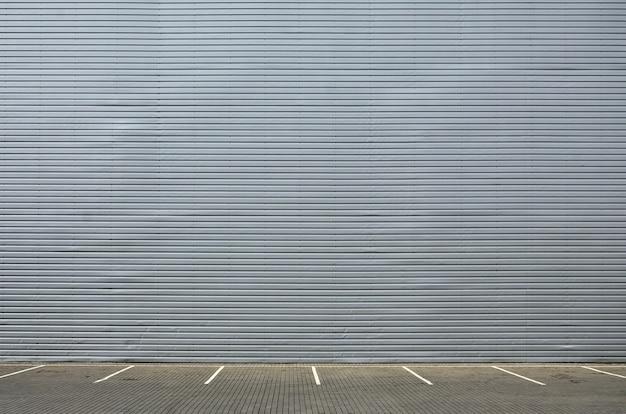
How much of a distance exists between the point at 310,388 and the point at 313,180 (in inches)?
202

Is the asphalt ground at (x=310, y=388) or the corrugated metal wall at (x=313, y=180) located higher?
the corrugated metal wall at (x=313, y=180)

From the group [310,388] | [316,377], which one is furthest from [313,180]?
[310,388]

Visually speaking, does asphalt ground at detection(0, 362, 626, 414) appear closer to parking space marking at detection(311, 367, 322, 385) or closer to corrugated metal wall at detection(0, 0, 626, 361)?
parking space marking at detection(311, 367, 322, 385)

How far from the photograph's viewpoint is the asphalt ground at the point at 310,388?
31.0ft

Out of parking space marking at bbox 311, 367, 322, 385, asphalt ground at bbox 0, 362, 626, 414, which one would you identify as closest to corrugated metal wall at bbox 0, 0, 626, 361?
asphalt ground at bbox 0, 362, 626, 414

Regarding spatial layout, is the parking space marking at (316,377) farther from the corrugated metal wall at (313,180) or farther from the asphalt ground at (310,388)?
the corrugated metal wall at (313,180)

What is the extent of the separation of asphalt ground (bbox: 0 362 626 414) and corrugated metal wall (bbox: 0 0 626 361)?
733 mm

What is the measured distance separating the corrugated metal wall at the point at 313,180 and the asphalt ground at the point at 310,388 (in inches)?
28.9

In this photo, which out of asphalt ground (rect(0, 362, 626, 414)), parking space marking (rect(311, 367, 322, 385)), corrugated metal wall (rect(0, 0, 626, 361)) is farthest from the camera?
corrugated metal wall (rect(0, 0, 626, 361))

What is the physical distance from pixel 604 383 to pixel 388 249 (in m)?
5.25

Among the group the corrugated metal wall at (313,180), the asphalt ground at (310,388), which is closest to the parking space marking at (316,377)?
the asphalt ground at (310,388)

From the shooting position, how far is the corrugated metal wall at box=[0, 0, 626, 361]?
551 inches

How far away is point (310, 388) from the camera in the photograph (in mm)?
11055

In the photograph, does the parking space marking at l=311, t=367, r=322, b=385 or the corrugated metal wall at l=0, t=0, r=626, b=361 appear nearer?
the parking space marking at l=311, t=367, r=322, b=385
